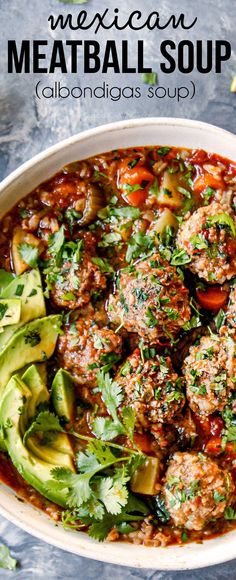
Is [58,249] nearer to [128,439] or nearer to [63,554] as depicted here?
[128,439]

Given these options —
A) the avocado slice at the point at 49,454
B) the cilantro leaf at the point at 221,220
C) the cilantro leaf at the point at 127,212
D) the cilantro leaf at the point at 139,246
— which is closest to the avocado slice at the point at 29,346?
the avocado slice at the point at 49,454

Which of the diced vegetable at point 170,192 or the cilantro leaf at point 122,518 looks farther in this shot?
the diced vegetable at point 170,192

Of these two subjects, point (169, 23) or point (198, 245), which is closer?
point (198, 245)

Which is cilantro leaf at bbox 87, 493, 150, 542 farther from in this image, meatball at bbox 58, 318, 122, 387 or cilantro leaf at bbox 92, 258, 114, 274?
cilantro leaf at bbox 92, 258, 114, 274

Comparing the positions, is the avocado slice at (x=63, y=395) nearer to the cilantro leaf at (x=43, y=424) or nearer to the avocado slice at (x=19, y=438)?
the cilantro leaf at (x=43, y=424)

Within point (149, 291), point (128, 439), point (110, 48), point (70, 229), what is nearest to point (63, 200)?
point (70, 229)

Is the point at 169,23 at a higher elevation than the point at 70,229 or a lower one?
higher
